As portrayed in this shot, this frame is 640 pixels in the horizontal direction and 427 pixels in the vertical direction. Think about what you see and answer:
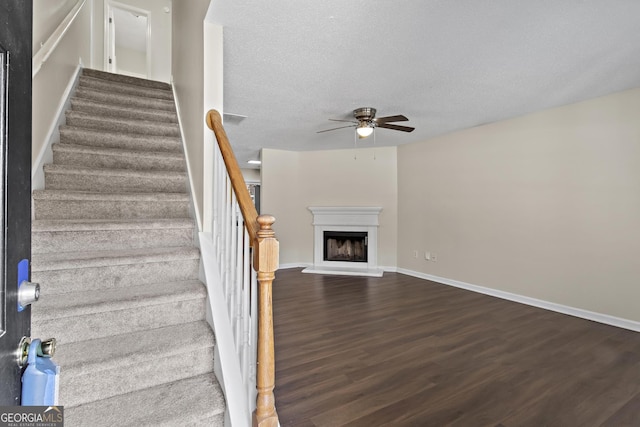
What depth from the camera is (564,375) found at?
2.13 meters

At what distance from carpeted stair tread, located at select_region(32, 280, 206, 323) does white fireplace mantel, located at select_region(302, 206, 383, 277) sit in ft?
12.9

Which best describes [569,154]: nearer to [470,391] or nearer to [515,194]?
[515,194]

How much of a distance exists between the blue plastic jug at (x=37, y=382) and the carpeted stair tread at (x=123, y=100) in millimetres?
3155

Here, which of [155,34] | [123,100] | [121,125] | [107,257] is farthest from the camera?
[155,34]

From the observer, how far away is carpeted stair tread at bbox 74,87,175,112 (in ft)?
9.82

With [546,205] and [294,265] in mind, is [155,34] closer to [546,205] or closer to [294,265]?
[294,265]

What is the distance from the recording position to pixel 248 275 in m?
1.35

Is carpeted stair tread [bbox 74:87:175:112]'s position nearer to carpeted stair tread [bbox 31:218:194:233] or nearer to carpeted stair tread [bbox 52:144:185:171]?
carpeted stair tread [bbox 52:144:185:171]

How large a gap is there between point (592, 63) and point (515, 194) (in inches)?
69.2

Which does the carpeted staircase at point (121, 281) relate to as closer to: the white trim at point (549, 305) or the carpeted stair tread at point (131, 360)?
the carpeted stair tread at point (131, 360)

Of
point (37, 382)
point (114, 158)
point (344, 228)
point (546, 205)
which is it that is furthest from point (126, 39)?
point (546, 205)

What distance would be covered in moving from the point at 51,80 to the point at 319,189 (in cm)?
428

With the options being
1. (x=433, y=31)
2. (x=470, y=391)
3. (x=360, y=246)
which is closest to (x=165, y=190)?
(x=433, y=31)

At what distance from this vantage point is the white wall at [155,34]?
468 centimetres
